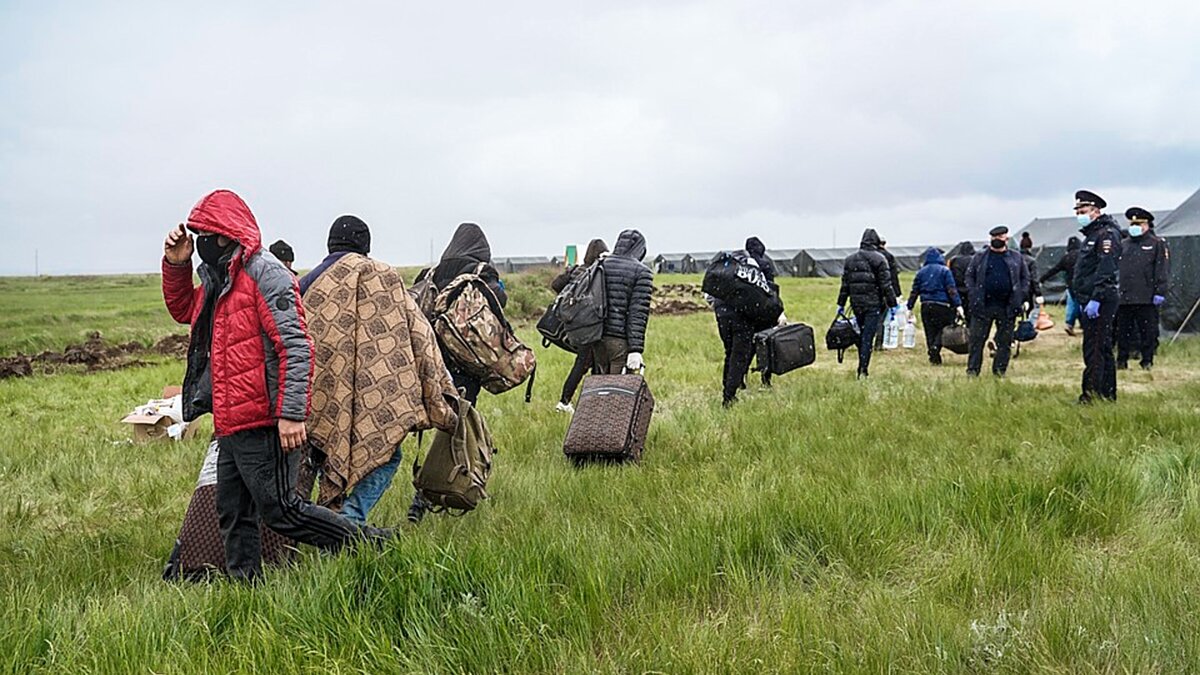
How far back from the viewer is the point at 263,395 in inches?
146

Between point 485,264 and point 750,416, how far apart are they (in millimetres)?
3102

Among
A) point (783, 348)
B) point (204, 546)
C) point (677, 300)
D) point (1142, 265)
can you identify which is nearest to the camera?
point (204, 546)

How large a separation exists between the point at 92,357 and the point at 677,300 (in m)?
20.6

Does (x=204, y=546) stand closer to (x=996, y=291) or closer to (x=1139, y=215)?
(x=996, y=291)

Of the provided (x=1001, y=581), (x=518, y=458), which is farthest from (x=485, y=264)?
(x=1001, y=581)

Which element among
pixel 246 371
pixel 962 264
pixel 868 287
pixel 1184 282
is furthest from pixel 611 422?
pixel 1184 282

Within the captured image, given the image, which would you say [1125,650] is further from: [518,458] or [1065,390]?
[1065,390]

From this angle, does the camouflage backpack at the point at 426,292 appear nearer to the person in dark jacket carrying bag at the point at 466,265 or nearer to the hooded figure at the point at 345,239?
the person in dark jacket carrying bag at the point at 466,265

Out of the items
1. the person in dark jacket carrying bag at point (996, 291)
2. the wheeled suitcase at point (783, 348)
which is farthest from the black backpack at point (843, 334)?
the wheeled suitcase at point (783, 348)

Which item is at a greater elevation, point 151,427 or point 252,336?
point 252,336

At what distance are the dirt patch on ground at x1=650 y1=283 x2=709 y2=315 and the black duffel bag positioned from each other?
722 inches

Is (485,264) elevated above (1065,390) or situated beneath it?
elevated above

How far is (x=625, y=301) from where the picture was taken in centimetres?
775

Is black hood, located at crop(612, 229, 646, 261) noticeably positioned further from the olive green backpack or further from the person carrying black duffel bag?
the olive green backpack
